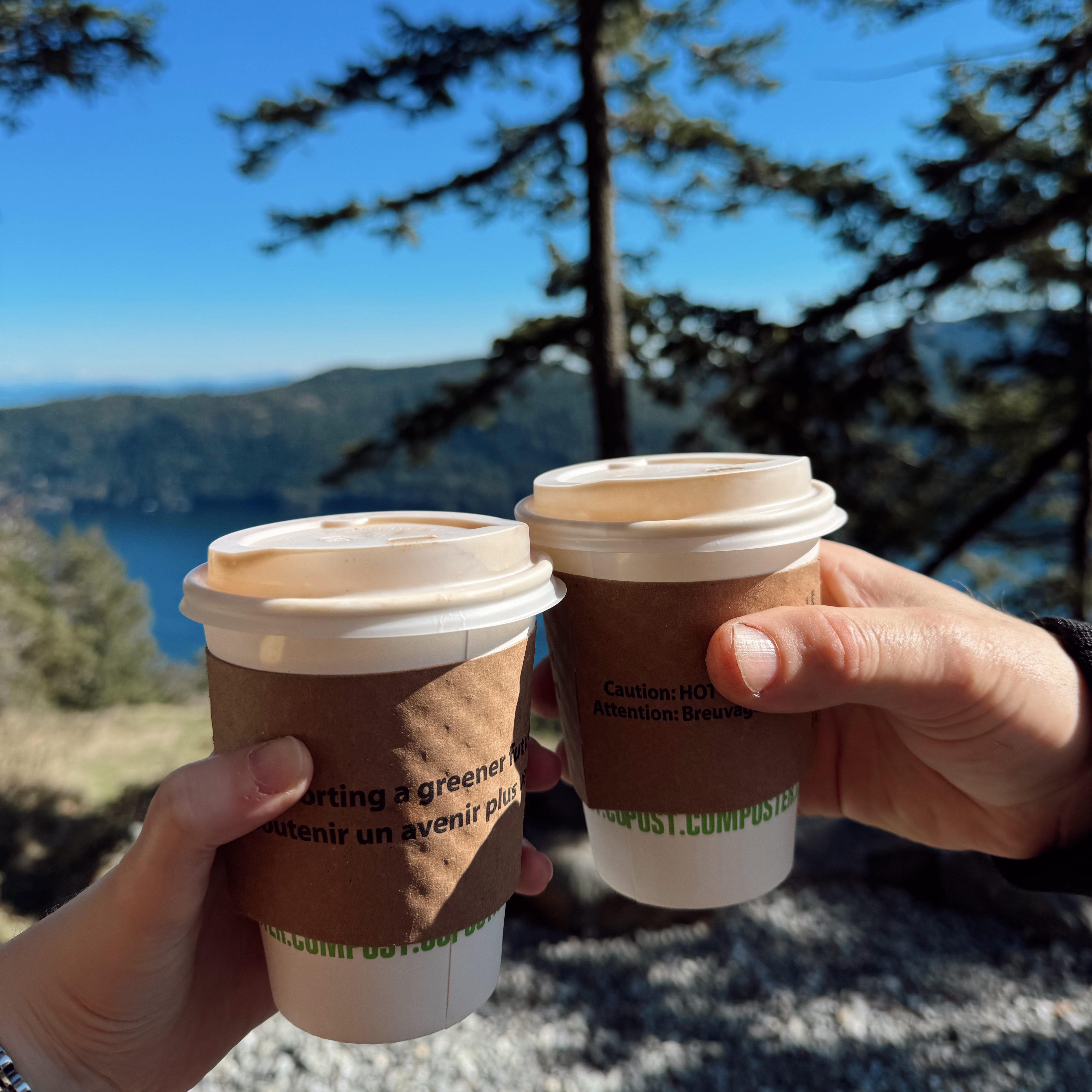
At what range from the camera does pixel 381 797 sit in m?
1.00

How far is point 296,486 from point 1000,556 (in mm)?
8978

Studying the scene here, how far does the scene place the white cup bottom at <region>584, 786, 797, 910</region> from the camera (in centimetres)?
132

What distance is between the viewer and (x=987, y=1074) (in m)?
3.53

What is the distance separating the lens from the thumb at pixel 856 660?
1181 mm

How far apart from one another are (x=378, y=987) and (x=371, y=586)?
1.79ft

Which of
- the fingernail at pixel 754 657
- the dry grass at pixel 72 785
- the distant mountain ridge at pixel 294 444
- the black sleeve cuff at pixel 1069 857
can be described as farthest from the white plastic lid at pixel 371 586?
the distant mountain ridge at pixel 294 444

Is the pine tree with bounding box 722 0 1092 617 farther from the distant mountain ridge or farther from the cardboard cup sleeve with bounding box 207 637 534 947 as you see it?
the cardboard cup sleeve with bounding box 207 637 534 947

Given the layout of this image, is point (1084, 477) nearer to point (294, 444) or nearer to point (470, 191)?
point (470, 191)

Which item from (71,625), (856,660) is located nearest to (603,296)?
(856,660)

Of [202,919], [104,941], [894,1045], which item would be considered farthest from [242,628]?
[894,1045]

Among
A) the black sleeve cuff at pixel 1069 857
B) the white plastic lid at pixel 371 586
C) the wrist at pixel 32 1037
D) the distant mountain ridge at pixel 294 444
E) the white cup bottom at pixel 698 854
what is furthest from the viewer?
the distant mountain ridge at pixel 294 444

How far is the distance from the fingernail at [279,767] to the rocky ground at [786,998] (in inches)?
127

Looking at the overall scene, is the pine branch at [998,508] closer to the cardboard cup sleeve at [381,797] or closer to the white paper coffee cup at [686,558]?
the white paper coffee cup at [686,558]

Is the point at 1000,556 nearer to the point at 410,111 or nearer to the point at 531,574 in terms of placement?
the point at 410,111
